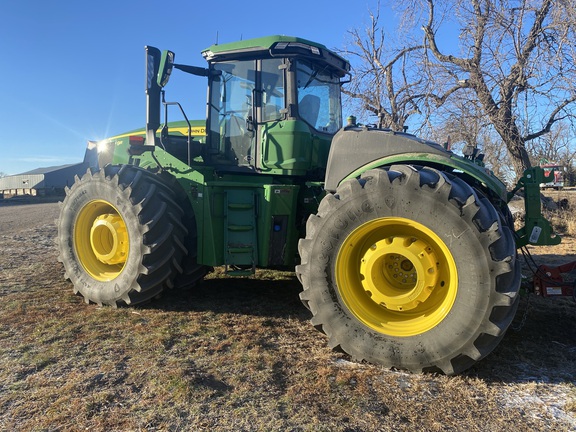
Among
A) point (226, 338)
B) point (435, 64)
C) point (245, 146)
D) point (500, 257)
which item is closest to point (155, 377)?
point (226, 338)

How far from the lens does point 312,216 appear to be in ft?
12.0

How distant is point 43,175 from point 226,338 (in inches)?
1807

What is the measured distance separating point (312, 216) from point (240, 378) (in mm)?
1384

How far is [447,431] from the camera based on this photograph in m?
2.45

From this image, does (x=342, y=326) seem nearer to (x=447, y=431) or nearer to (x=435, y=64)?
(x=447, y=431)

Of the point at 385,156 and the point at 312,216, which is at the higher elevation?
the point at 385,156

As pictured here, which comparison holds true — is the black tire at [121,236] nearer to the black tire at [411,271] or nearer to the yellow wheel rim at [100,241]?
the yellow wheel rim at [100,241]

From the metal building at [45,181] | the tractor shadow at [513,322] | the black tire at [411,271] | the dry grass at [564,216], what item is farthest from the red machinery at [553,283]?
the metal building at [45,181]

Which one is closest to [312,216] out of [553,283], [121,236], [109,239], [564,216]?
[553,283]

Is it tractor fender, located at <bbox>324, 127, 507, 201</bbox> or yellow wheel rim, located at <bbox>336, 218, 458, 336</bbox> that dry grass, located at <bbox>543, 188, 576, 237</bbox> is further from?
yellow wheel rim, located at <bbox>336, 218, 458, 336</bbox>

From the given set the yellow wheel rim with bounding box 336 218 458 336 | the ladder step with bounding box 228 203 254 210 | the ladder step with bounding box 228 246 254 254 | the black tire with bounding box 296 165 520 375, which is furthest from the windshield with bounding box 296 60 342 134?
the yellow wheel rim with bounding box 336 218 458 336

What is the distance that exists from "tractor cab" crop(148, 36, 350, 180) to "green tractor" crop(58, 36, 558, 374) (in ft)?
0.05

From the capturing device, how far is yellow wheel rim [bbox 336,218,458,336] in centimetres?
331

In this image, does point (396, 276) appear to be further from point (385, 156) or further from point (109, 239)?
point (109, 239)
